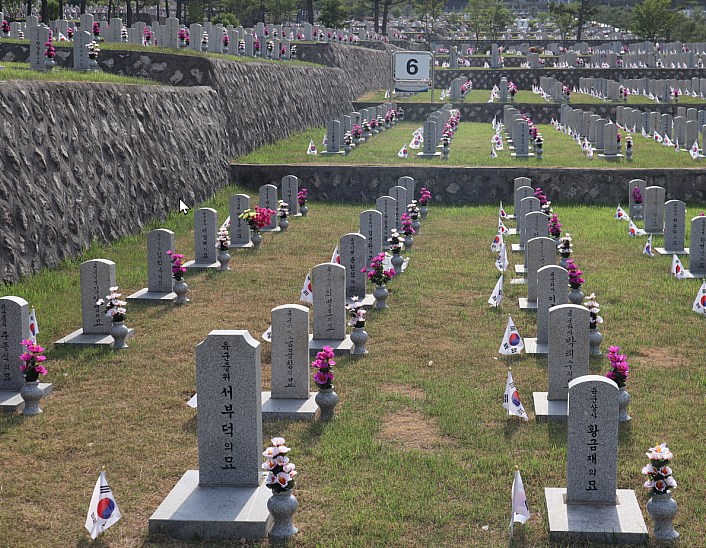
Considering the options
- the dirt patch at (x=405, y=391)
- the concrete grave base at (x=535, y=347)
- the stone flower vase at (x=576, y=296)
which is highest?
the stone flower vase at (x=576, y=296)

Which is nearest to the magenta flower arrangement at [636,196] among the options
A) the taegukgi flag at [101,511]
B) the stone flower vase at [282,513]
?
the stone flower vase at [282,513]

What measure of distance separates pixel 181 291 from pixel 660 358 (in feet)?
20.3

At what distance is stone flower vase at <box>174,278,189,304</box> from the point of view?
41.9 feet

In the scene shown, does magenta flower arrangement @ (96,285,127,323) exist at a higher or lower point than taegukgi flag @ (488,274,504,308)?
higher

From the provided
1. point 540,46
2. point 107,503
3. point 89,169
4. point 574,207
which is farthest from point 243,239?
point 540,46

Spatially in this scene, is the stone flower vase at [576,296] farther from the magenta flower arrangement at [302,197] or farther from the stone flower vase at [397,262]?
the magenta flower arrangement at [302,197]

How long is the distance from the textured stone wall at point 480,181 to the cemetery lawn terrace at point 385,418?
24.1 feet

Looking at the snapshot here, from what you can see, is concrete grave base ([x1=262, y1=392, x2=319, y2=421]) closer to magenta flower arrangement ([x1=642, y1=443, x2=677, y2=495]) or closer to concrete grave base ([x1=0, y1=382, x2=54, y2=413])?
concrete grave base ([x1=0, y1=382, x2=54, y2=413])

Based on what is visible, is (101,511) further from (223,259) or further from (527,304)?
(223,259)

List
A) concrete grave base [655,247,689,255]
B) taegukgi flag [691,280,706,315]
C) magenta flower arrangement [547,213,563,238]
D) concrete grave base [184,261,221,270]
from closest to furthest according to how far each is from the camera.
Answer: taegukgi flag [691,280,706,315] < concrete grave base [184,261,221,270] < magenta flower arrangement [547,213,563,238] < concrete grave base [655,247,689,255]

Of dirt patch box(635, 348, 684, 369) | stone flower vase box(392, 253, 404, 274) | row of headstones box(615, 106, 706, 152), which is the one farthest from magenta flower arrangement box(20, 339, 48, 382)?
row of headstones box(615, 106, 706, 152)

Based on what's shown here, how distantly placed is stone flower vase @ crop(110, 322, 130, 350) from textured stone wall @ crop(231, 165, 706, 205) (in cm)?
1215

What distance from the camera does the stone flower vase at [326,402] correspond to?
8.50 m

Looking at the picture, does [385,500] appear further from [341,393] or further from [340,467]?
[341,393]
